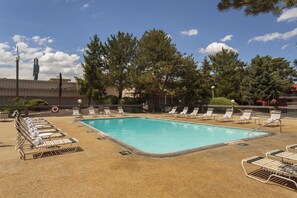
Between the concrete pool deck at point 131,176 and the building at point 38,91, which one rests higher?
the building at point 38,91

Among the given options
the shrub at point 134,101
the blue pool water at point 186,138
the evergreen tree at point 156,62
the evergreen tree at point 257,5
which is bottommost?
the blue pool water at point 186,138

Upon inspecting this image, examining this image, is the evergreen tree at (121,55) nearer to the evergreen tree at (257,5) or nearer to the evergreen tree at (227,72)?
the evergreen tree at (227,72)

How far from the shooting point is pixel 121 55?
26.2 m

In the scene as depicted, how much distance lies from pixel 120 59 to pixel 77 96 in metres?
9.03

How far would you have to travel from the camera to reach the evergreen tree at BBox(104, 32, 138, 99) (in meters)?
25.9

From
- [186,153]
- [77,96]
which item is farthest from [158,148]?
[77,96]

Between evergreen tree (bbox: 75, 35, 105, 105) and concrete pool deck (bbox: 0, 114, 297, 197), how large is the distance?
21.5m

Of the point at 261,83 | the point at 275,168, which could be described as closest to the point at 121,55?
the point at 261,83

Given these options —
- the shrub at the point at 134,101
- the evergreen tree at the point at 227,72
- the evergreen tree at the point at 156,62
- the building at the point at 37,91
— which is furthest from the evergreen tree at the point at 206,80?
the building at the point at 37,91

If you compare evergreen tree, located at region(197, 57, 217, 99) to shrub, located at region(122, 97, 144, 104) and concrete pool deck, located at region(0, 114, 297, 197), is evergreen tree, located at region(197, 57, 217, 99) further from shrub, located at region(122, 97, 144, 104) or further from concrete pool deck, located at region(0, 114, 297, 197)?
concrete pool deck, located at region(0, 114, 297, 197)

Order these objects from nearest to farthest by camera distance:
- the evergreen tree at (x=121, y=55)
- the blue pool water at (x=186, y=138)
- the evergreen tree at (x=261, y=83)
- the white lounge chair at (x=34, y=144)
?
1. the white lounge chair at (x=34, y=144)
2. the blue pool water at (x=186, y=138)
3. the evergreen tree at (x=121, y=55)
4. the evergreen tree at (x=261, y=83)

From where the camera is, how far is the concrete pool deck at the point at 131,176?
358 cm

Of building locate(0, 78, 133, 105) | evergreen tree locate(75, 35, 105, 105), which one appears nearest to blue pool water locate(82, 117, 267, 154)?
building locate(0, 78, 133, 105)

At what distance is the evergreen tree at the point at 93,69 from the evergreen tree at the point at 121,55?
5.72ft
